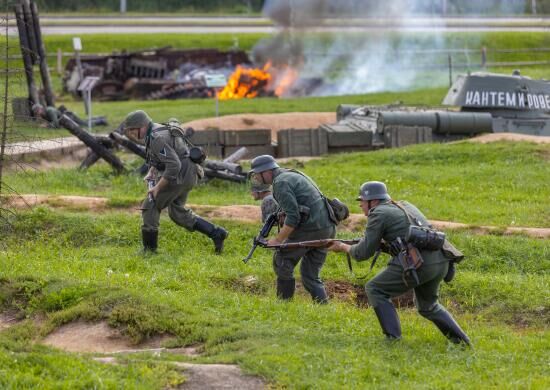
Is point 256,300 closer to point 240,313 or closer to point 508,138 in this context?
point 240,313

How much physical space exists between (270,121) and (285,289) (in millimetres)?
18936

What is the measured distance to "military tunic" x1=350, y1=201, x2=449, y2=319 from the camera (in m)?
11.4

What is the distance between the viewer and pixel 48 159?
26.1 meters

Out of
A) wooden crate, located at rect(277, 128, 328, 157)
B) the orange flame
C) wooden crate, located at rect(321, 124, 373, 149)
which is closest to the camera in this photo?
wooden crate, located at rect(277, 128, 328, 157)

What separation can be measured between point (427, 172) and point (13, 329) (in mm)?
12323

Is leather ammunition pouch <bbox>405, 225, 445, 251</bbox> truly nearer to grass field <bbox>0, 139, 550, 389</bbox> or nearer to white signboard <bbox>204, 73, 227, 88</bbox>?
grass field <bbox>0, 139, 550, 389</bbox>

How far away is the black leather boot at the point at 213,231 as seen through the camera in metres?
16.5

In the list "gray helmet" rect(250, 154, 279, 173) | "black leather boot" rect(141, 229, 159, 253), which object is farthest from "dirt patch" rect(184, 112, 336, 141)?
"gray helmet" rect(250, 154, 279, 173)

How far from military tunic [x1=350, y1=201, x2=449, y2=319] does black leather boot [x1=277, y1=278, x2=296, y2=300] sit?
6.77ft

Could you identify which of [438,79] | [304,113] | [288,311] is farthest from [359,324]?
[438,79]

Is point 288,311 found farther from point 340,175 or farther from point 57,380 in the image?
point 340,175

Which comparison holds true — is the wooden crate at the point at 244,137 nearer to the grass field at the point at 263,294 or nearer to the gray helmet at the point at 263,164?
the grass field at the point at 263,294

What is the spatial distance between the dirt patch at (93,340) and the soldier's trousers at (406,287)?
2287 millimetres

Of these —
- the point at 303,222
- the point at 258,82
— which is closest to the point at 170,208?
the point at 303,222
